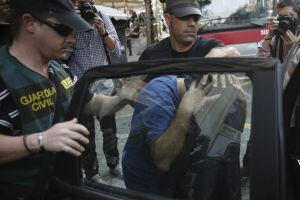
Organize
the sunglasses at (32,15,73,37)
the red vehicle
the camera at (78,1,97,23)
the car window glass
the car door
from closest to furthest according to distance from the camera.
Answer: the car door
the car window glass
the sunglasses at (32,15,73,37)
the camera at (78,1,97,23)
the red vehicle

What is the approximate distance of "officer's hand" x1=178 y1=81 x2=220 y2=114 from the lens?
5.38ft

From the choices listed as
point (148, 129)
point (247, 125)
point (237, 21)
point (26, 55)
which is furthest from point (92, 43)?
point (237, 21)

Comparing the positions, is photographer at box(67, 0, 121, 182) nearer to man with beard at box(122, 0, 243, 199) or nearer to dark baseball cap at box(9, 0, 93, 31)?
dark baseball cap at box(9, 0, 93, 31)

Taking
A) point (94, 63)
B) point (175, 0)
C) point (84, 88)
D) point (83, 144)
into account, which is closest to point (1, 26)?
point (94, 63)

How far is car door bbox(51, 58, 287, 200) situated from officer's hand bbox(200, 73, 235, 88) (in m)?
0.02

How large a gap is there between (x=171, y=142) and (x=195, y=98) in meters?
0.18

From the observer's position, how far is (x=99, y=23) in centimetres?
378

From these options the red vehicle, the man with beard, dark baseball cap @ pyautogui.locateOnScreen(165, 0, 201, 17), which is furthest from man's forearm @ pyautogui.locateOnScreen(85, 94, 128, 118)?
the red vehicle

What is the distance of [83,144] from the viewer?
1765 millimetres

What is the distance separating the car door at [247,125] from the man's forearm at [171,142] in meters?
0.13

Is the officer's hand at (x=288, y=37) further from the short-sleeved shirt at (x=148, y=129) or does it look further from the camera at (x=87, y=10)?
the short-sleeved shirt at (x=148, y=129)

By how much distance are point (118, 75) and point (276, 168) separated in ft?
2.46

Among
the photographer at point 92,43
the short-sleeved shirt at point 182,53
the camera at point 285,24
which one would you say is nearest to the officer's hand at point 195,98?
the short-sleeved shirt at point 182,53

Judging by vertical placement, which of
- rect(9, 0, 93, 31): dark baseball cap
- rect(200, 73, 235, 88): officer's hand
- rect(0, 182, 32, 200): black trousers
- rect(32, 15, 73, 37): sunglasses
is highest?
rect(9, 0, 93, 31): dark baseball cap
